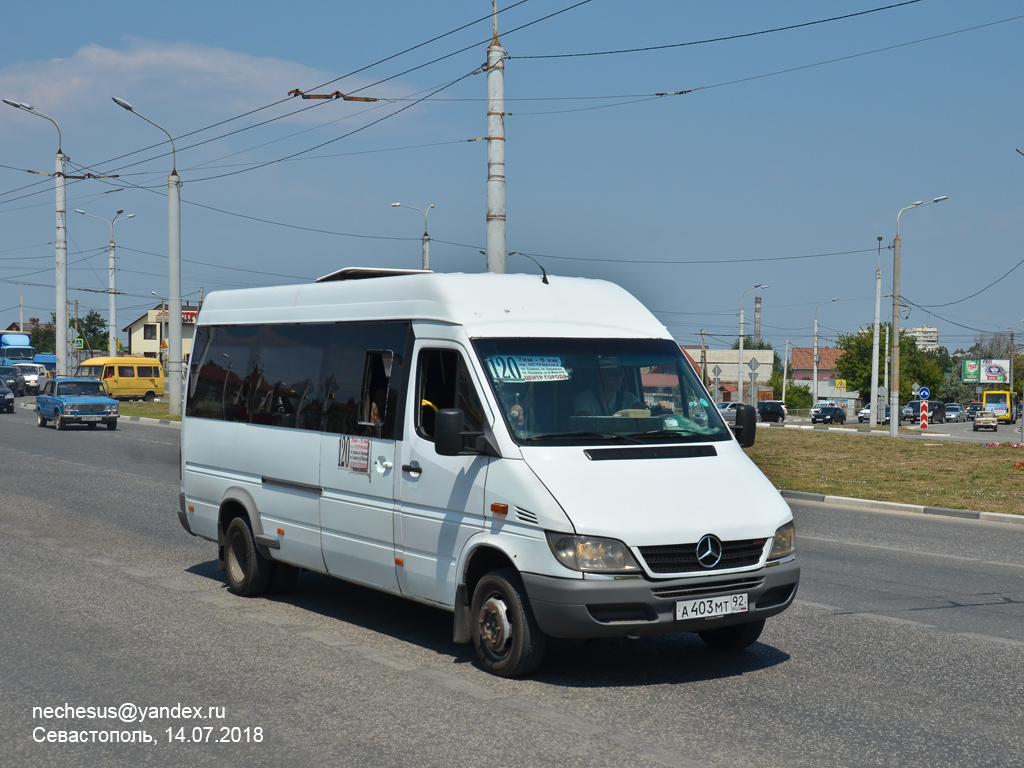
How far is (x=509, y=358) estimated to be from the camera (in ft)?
22.4

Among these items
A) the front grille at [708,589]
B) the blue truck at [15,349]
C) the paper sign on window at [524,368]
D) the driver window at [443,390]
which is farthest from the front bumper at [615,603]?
the blue truck at [15,349]

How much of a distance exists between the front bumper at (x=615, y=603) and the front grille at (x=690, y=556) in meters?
0.07

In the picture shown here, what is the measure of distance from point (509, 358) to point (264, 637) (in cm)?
253

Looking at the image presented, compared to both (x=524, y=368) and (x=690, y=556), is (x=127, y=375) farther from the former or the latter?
(x=690, y=556)

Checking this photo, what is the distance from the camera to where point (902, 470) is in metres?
23.5

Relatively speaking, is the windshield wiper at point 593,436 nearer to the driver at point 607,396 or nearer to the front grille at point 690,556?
the driver at point 607,396

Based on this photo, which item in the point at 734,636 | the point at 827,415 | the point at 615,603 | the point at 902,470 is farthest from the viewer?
the point at 827,415

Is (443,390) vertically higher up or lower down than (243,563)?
higher up

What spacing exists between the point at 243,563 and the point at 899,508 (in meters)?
11.2

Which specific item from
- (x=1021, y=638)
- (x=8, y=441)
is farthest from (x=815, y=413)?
(x=1021, y=638)

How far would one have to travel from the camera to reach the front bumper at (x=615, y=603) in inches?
231

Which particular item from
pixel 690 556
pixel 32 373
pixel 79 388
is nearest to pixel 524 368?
pixel 690 556

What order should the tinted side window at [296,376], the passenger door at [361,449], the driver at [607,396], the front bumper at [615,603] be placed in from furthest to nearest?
the tinted side window at [296,376] < the passenger door at [361,449] < the driver at [607,396] < the front bumper at [615,603]

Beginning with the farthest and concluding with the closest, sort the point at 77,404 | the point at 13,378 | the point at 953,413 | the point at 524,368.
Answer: the point at 953,413
the point at 13,378
the point at 77,404
the point at 524,368
